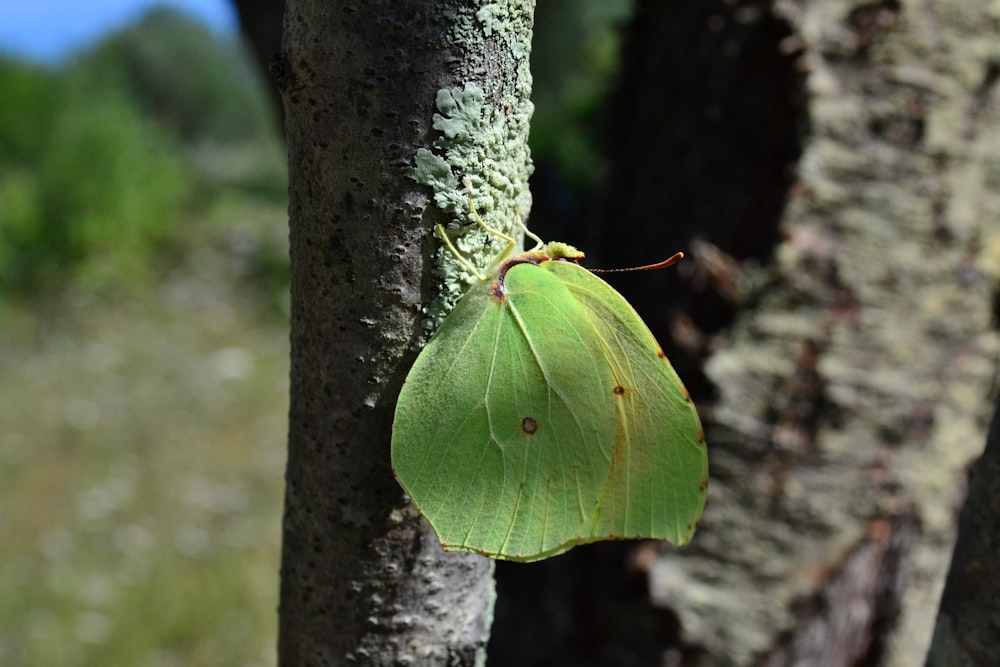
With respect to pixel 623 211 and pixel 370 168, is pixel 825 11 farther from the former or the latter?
pixel 370 168

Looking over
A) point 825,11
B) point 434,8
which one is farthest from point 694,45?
point 434,8

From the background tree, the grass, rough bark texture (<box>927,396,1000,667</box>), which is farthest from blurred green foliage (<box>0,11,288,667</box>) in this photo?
rough bark texture (<box>927,396,1000,667</box>)

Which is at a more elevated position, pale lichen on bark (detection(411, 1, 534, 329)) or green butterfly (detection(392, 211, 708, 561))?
pale lichen on bark (detection(411, 1, 534, 329))

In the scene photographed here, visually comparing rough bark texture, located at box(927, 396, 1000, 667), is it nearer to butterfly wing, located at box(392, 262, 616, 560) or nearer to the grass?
butterfly wing, located at box(392, 262, 616, 560)

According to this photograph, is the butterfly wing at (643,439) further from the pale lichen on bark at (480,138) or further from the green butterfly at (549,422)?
the pale lichen on bark at (480,138)

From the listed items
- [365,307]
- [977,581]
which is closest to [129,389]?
[365,307]

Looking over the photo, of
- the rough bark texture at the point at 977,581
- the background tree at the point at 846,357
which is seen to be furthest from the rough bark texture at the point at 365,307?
the background tree at the point at 846,357
